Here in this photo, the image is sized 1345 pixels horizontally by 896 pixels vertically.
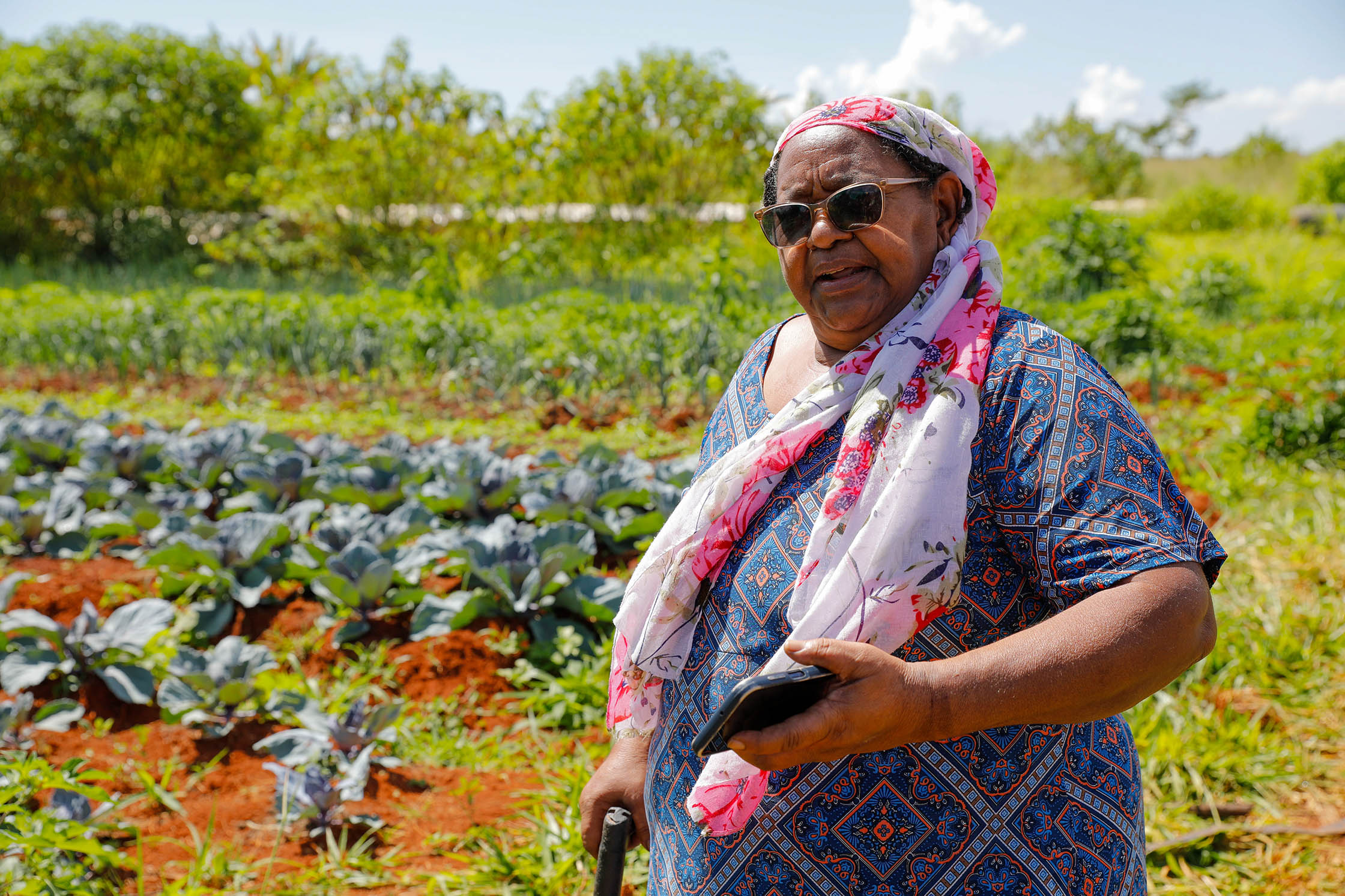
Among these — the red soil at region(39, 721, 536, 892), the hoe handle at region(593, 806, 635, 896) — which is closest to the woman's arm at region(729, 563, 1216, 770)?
the hoe handle at region(593, 806, 635, 896)

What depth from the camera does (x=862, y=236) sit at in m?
1.29

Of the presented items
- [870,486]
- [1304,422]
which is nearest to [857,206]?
[870,486]

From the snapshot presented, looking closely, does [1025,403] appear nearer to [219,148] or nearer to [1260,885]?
[1260,885]

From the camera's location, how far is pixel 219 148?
17.0m

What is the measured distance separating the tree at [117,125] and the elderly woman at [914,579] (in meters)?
18.1

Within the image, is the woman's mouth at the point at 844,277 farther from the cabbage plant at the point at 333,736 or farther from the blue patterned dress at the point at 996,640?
the cabbage plant at the point at 333,736

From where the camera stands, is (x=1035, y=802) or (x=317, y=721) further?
(x=317, y=721)

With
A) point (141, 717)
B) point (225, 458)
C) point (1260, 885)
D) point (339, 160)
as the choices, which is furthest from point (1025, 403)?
point (339, 160)

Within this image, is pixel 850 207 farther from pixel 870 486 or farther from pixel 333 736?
pixel 333 736

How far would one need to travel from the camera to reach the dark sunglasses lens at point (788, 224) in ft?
4.43

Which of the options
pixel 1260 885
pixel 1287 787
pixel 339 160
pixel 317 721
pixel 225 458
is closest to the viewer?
pixel 1260 885

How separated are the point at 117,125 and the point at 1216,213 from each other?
21.2 m

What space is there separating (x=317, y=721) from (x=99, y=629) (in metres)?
1.01

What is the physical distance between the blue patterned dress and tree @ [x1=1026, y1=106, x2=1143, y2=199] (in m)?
26.0
